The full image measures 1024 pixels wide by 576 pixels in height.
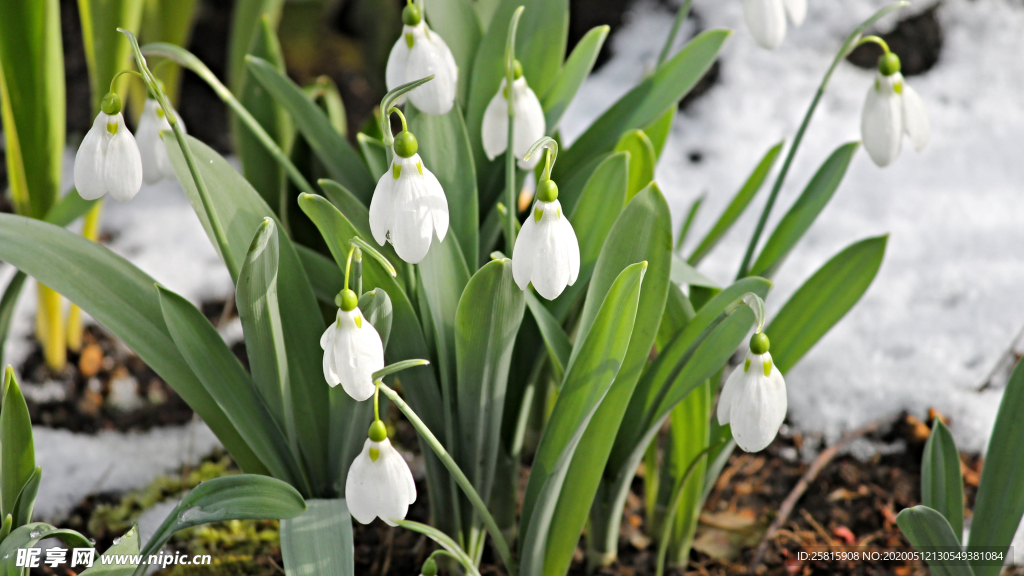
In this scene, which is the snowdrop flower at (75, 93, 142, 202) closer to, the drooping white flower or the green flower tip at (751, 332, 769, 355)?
the drooping white flower

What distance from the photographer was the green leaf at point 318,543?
37.1 inches

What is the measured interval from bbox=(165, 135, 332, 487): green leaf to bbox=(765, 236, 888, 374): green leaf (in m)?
0.71

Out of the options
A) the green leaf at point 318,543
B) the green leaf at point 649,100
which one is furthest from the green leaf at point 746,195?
the green leaf at point 318,543

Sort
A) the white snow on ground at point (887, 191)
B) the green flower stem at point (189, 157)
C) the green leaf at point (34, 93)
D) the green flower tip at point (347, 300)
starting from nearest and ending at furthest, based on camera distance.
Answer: the green flower tip at point (347, 300), the green flower stem at point (189, 157), the green leaf at point (34, 93), the white snow on ground at point (887, 191)

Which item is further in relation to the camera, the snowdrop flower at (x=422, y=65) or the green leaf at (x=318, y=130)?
the green leaf at (x=318, y=130)

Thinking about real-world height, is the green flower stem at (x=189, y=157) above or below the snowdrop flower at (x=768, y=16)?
A: below

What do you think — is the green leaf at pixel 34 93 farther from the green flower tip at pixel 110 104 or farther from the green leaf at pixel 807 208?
the green leaf at pixel 807 208

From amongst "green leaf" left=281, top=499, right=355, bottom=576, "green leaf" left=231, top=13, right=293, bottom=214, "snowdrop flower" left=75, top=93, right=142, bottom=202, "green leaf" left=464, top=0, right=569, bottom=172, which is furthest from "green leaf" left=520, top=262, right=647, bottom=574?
"green leaf" left=231, top=13, right=293, bottom=214

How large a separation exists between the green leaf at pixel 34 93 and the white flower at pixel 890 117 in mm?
1385

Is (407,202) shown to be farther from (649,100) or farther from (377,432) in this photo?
(649,100)

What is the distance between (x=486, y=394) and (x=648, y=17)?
2086 mm

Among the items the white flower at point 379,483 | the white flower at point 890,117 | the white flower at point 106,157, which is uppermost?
the white flower at point 890,117

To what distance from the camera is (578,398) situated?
979 mm

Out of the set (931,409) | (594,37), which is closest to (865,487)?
(931,409)
